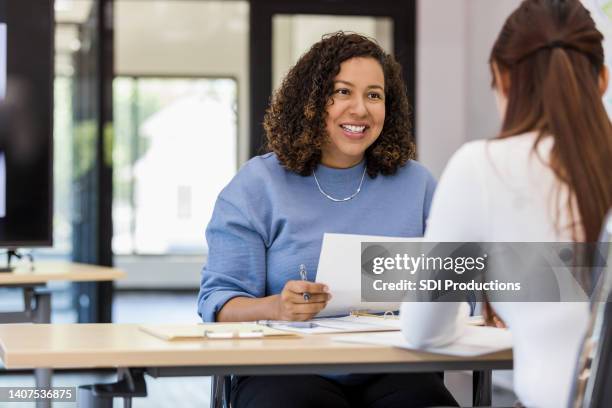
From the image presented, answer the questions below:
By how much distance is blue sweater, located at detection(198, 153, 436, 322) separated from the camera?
82.8 inches

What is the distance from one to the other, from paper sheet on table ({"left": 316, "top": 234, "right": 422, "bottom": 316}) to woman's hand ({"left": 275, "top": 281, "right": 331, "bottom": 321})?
68 millimetres

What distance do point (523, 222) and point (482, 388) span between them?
0.82 metres

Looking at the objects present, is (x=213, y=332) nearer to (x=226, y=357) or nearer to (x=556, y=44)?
(x=226, y=357)

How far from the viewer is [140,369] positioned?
1.52m

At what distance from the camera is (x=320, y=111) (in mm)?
2268

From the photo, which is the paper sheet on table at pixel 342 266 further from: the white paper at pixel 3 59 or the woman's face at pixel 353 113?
the white paper at pixel 3 59

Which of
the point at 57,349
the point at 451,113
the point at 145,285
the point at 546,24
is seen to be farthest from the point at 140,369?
the point at 145,285

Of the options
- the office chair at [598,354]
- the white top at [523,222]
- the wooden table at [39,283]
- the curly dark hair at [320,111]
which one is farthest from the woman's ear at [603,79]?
the wooden table at [39,283]

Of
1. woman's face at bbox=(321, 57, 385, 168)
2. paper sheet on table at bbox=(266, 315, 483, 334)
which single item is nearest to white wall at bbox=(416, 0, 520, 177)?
woman's face at bbox=(321, 57, 385, 168)

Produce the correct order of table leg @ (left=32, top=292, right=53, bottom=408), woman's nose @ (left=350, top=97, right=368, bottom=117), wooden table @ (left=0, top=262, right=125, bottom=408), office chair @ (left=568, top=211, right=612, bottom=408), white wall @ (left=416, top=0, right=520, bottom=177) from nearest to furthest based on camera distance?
office chair @ (left=568, top=211, right=612, bottom=408)
woman's nose @ (left=350, top=97, right=368, bottom=117)
wooden table @ (left=0, top=262, right=125, bottom=408)
table leg @ (left=32, top=292, right=53, bottom=408)
white wall @ (left=416, top=0, right=520, bottom=177)

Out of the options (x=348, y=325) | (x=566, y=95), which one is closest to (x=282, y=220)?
(x=348, y=325)

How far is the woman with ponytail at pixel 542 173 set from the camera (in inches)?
52.7

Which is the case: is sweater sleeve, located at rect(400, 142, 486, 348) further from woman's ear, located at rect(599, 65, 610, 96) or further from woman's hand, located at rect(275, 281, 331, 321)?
woman's hand, located at rect(275, 281, 331, 321)

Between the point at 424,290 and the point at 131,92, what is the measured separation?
9992 millimetres
